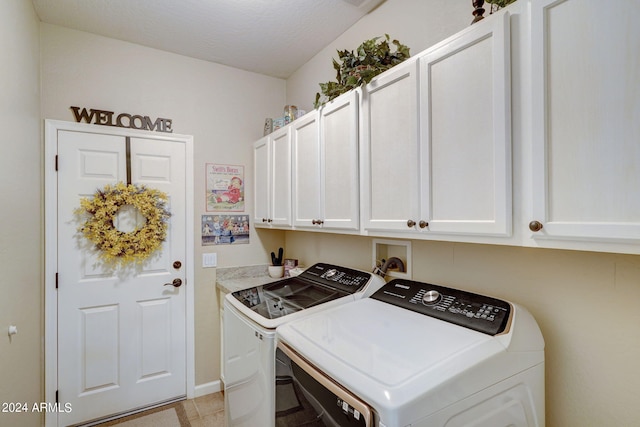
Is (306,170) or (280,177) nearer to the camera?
(306,170)

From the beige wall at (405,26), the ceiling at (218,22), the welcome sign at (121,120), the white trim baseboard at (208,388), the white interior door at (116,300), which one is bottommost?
the white trim baseboard at (208,388)

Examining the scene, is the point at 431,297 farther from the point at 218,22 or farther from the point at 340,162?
the point at 218,22

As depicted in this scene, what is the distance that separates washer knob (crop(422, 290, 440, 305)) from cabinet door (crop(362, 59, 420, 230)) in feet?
1.04

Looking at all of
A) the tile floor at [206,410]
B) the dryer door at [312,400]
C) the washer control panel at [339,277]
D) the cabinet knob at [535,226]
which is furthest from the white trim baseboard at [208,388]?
the cabinet knob at [535,226]

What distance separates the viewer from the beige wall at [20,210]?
1385mm

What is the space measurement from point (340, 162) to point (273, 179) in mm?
912

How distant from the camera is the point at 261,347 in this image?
149cm

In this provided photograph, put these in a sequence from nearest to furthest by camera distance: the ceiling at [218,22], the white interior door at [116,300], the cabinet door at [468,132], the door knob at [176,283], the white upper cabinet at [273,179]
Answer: the cabinet door at [468,132] → the ceiling at [218,22] → the white interior door at [116,300] → the white upper cabinet at [273,179] → the door knob at [176,283]

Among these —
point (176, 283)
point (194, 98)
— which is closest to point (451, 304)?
point (176, 283)

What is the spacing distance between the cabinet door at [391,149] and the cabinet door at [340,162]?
78 millimetres

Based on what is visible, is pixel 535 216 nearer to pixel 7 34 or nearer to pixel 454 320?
pixel 454 320

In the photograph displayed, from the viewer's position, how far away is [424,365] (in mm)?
920

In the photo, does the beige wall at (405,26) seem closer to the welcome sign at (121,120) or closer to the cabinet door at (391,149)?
the cabinet door at (391,149)

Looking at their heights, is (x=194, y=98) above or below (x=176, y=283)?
above
